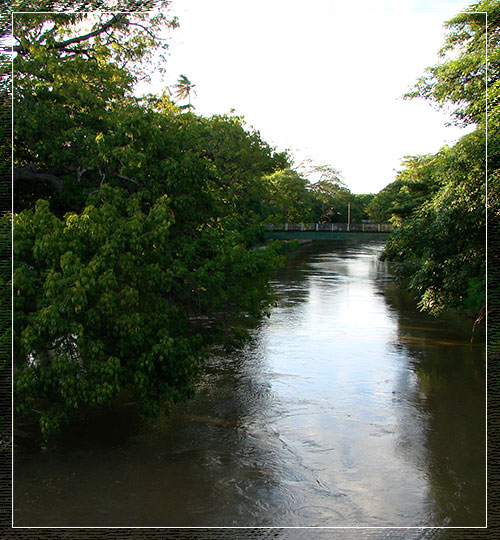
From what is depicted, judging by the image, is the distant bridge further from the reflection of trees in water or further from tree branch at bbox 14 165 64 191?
tree branch at bbox 14 165 64 191

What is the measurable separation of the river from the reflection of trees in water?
0.10 feet

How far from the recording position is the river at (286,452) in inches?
330

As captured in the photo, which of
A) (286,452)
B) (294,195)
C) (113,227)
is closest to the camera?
(113,227)

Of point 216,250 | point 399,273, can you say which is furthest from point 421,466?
point 399,273

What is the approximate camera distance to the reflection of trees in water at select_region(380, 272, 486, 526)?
28.9ft

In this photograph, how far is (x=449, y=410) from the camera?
12672 mm

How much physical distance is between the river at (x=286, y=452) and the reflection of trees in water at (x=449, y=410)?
3cm

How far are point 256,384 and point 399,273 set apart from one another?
1086 cm

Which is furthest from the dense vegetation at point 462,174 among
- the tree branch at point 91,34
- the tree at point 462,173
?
the tree branch at point 91,34

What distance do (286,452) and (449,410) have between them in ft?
14.5

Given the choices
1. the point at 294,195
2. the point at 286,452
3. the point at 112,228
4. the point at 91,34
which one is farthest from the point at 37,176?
the point at 294,195

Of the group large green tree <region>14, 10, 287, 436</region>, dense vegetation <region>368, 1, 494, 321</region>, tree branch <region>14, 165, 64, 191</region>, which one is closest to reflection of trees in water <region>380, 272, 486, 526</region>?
dense vegetation <region>368, 1, 494, 321</region>

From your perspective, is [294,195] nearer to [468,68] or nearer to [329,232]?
[329,232]

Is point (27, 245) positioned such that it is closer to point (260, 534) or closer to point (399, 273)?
point (260, 534)
